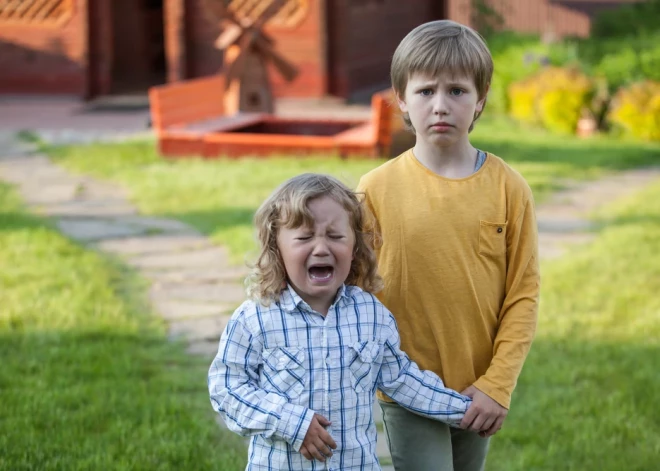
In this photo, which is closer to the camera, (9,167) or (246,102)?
(9,167)

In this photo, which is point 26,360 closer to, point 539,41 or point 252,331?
point 252,331

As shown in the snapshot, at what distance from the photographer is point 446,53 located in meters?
2.58

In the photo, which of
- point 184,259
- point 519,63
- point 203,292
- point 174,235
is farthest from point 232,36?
point 203,292

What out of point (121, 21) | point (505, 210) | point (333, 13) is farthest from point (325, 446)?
point (121, 21)

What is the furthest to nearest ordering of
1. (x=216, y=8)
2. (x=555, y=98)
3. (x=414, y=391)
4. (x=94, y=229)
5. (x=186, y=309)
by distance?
(x=555, y=98) → (x=216, y=8) → (x=94, y=229) → (x=186, y=309) → (x=414, y=391)

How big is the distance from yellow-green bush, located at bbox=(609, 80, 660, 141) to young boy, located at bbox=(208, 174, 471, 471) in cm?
971

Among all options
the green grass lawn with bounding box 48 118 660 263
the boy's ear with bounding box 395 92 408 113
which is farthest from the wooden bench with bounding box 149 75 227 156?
the boy's ear with bounding box 395 92 408 113

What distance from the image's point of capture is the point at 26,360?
4.96m

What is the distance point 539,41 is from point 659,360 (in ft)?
38.2

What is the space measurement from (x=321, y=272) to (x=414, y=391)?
38 centimetres

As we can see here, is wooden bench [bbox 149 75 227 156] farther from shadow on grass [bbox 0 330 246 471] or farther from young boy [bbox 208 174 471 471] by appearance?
young boy [bbox 208 174 471 471]

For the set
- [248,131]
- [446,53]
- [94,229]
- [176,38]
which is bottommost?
[94,229]

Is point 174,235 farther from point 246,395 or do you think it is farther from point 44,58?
point 44,58

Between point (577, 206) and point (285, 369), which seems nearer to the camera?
point (285, 369)
